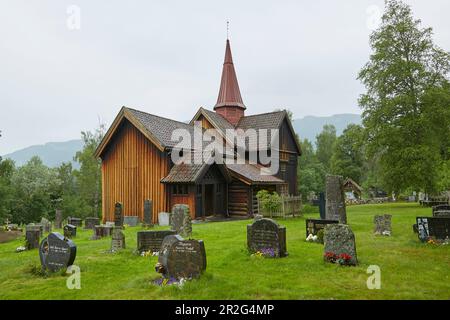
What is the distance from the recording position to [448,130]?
2450cm

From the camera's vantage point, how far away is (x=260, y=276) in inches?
298

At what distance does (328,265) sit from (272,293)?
104 inches

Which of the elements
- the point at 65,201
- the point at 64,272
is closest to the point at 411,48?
the point at 64,272

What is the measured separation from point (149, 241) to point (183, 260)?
3.57 m

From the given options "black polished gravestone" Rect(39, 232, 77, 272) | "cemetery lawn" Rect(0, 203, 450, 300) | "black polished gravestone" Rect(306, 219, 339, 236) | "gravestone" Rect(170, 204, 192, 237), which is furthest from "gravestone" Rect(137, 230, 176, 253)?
"black polished gravestone" Rect(306, 219, 339, 236)

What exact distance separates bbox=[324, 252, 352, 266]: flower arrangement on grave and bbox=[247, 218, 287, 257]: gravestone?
1381 millimetres

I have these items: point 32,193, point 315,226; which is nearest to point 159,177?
point 315,226

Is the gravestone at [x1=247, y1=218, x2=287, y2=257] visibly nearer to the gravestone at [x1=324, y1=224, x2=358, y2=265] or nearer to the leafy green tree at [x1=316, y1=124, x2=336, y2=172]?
the gravestone at [x1=324, y1=224, x2=358, y2=265]

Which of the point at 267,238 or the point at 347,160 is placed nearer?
the point at 267,238

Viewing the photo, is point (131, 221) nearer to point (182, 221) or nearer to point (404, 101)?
point (182, 221)

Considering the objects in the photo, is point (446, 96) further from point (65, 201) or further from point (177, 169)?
point (65, 201)

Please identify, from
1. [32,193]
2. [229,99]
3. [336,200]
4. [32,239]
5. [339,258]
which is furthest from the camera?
[32,193]

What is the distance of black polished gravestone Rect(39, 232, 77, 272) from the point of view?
8383 mm

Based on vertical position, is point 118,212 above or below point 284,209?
above
